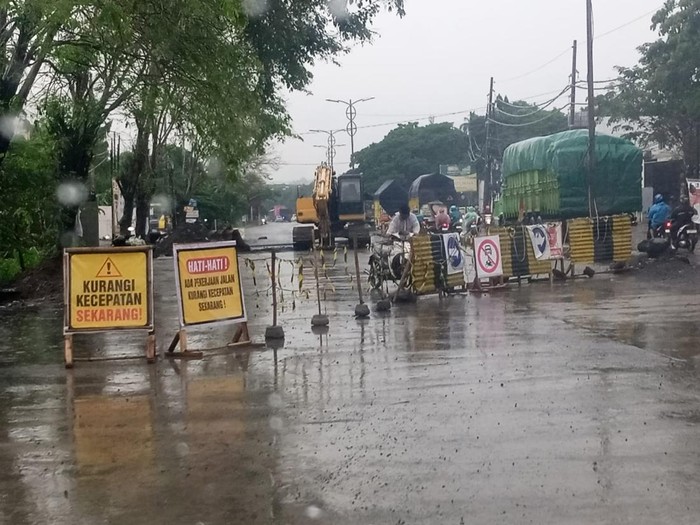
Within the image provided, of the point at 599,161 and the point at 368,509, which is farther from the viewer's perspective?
the point at 599,161

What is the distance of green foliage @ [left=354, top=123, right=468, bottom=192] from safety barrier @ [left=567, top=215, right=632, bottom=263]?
69.6 metres

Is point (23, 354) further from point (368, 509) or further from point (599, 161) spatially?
point (599, 161)

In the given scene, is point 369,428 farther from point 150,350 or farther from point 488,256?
point 488,256

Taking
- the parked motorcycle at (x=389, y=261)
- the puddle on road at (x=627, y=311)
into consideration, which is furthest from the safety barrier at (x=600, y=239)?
the parked motorcycle at (x=389, y=261)

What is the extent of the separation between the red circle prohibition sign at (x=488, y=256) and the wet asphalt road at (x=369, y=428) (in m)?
5.26

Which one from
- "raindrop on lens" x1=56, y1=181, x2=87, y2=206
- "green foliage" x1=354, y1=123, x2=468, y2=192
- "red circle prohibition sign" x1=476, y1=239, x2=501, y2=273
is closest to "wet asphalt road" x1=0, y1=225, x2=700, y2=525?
"red circle prohibition sign" x1=476, y1=239, x2=501, y2=273

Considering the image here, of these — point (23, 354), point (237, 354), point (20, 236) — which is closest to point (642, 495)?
point (237, 354)

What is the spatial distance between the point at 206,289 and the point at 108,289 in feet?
4.10

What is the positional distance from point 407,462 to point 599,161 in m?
25.8

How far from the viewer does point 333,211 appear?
43969mm

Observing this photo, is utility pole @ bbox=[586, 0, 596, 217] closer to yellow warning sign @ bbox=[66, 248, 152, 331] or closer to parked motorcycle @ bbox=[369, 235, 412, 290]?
parked motorcycle @ bbox=[369, 235, 412, 290]

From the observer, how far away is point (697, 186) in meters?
27.5

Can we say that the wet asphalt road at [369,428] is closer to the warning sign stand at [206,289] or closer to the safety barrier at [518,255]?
the warning sign stand at [206,289]

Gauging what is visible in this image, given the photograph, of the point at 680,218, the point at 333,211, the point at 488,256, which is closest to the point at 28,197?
the point at 488,256
